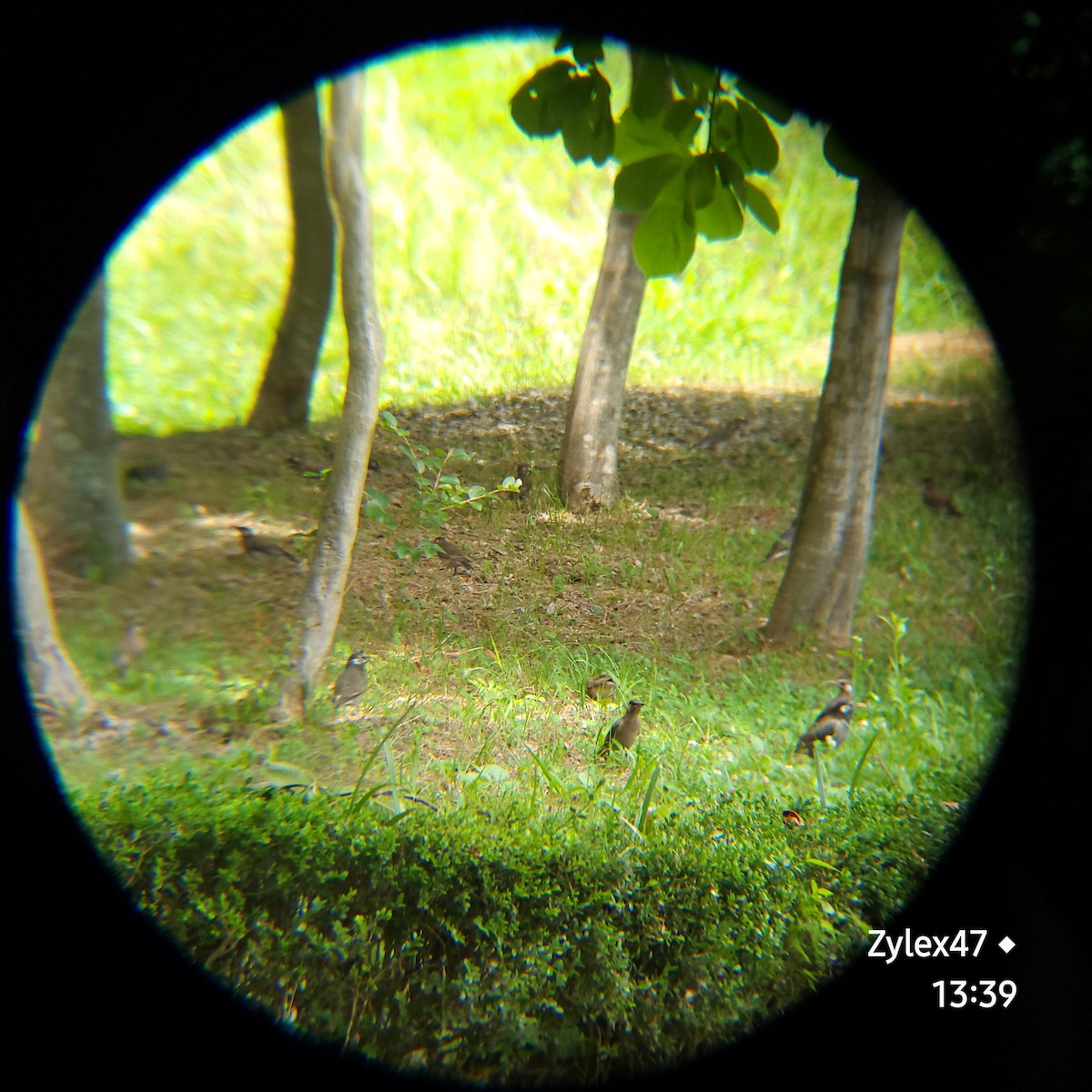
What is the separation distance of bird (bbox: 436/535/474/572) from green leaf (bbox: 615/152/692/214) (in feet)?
3.78

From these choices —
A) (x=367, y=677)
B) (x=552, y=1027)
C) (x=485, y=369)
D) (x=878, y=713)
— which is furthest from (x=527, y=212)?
(x=552, y=1027)

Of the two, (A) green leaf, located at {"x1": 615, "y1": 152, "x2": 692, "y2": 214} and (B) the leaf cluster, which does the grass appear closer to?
(B) the leaf cluster

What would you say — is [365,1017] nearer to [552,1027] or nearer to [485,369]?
[552,1027]

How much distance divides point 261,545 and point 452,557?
0.59 metres

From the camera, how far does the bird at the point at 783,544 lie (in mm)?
3076

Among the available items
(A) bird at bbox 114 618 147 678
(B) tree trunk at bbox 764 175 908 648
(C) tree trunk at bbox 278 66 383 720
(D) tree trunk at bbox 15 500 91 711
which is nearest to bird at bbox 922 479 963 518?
(B) tree trunk at bbox 764 175 908 648

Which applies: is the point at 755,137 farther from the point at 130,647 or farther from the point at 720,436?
the point at 130,647

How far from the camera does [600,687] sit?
8.52 ft

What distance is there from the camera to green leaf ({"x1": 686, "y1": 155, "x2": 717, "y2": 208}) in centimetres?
237

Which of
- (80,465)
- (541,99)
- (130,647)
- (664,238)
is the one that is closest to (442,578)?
(130,647)

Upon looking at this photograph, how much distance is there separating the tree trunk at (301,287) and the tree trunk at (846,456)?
1.84m

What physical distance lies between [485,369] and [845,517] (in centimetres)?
155

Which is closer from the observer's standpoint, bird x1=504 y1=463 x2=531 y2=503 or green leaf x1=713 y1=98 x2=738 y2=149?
green leaf x1=713 y1=98 x2=738 y2=149

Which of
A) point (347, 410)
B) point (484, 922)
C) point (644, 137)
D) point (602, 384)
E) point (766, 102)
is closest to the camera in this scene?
point (484, 922)
